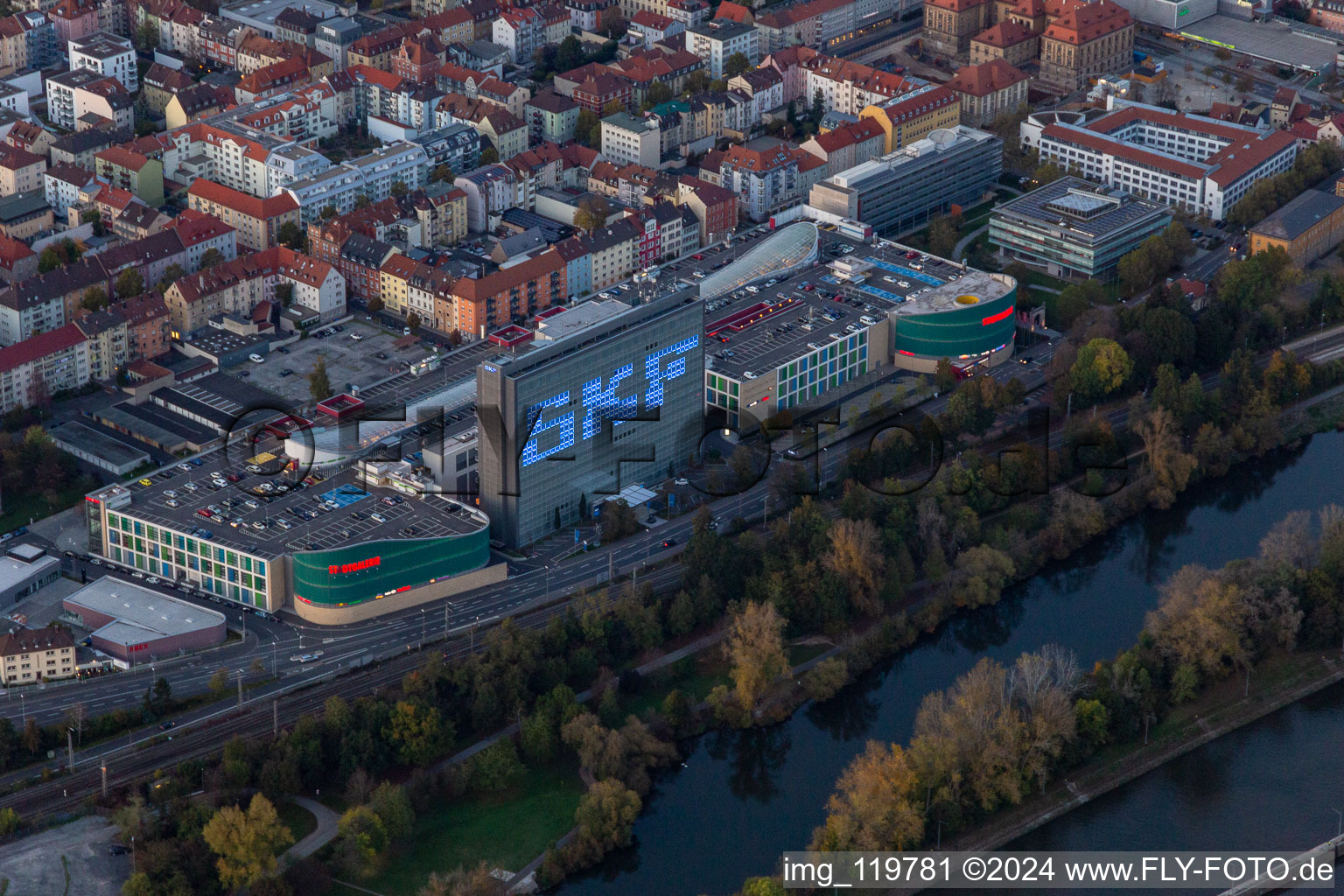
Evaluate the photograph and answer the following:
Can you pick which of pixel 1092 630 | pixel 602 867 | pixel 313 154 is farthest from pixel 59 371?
pixel 1092 630

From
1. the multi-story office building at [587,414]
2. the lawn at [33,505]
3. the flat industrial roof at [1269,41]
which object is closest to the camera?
the multi-story office building at [587,414]

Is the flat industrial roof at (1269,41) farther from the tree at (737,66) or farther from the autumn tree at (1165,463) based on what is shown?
the autumn tree at (1165,463)

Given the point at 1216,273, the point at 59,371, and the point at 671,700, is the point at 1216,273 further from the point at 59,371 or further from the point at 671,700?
the point at 59,371

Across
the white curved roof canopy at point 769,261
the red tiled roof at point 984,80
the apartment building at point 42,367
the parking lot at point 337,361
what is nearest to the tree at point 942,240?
the white curved roof canopy at point 769,261

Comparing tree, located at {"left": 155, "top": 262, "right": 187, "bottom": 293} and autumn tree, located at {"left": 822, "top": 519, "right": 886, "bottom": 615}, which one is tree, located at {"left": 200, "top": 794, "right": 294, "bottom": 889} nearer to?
autumn tree, located at {"left": 822, "top": 519, "right": 886, "bottom": 615}

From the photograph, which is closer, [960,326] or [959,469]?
[959,469]

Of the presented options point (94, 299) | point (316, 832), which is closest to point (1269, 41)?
point (94, 299)
